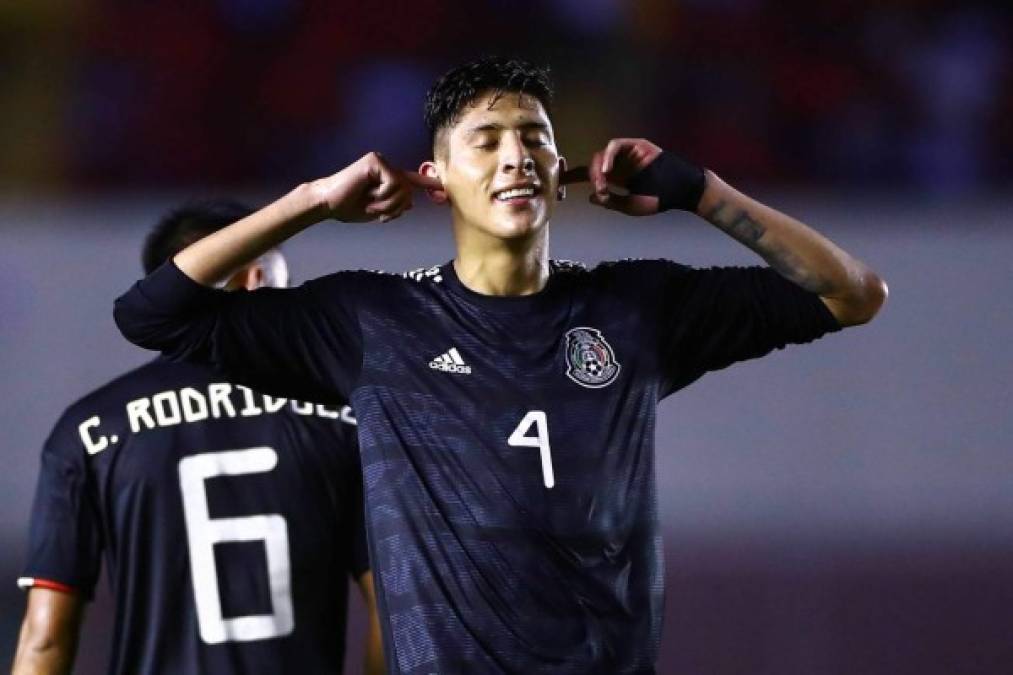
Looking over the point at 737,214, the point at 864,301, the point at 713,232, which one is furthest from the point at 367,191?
the point at 713,232

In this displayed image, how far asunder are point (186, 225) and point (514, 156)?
1252mm

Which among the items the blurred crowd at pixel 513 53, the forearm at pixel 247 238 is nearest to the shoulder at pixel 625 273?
the forearm at pixel 247 238

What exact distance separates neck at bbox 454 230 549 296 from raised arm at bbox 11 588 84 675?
1.36 meters

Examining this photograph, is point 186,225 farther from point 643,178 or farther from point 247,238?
point 643,178

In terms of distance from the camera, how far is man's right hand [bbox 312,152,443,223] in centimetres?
308

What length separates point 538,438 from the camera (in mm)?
2986

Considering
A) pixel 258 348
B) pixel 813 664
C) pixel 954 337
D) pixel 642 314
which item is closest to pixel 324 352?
pixel 258 348

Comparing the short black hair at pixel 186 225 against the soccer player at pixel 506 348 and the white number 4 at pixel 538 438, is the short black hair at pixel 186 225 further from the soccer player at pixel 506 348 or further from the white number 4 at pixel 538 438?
the white number 4 at pixel 538 438

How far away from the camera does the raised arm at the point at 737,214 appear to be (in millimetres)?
3127

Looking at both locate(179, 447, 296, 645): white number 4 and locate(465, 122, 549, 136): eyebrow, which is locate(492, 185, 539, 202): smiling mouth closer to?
locate(465, 122, 549, 136): eyebrow

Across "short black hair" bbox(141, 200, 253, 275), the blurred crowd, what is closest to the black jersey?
"short black hair" bbox(141, 200, 253, 275)

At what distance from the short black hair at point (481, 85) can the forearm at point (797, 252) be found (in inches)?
15.0

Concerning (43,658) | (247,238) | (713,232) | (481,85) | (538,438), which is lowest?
(43,658)

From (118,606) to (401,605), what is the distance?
3.58ft
